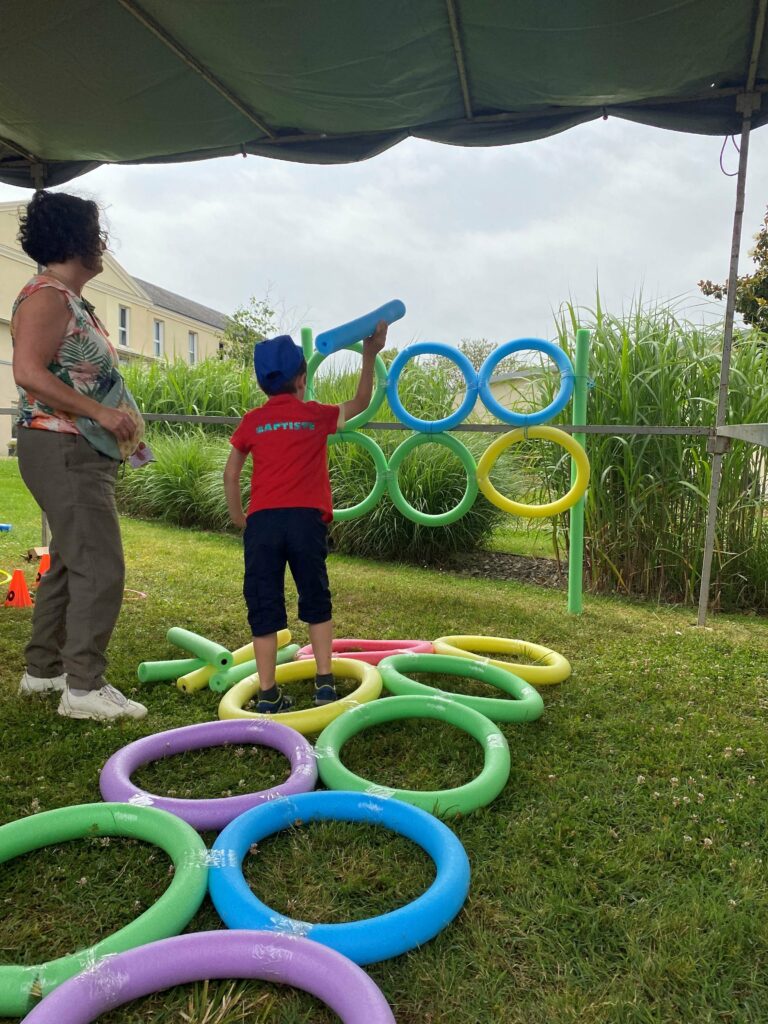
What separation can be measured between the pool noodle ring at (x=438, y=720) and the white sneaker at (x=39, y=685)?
1302mm

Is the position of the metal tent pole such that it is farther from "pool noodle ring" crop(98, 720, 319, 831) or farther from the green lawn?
"pool noodle ring" crop(98, 720, 319, 831)

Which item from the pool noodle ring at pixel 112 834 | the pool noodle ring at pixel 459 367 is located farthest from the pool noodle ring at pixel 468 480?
the pool noodle ring at pixel 112 834

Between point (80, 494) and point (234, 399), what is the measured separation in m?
8.14

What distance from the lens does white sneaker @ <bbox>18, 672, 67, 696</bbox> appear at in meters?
3.10

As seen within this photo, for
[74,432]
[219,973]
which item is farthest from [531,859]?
[74,432]

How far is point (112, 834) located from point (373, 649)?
205 centimetres

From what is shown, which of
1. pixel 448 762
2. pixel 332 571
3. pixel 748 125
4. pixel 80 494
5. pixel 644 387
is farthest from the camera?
pixel 332 571

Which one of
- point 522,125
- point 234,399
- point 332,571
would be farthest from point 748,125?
A: point 234,399

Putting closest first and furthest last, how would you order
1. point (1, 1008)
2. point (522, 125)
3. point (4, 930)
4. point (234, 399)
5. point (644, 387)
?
point (1, 1008) → point (4, 930) → point (522, 125) → point (644, 387) → point (234, 399)

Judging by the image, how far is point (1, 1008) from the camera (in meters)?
1.44

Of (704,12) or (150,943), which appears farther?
(704,12)

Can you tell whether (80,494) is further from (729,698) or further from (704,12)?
(704,12)

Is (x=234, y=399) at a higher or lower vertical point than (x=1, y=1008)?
higher

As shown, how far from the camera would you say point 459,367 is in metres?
4.85
